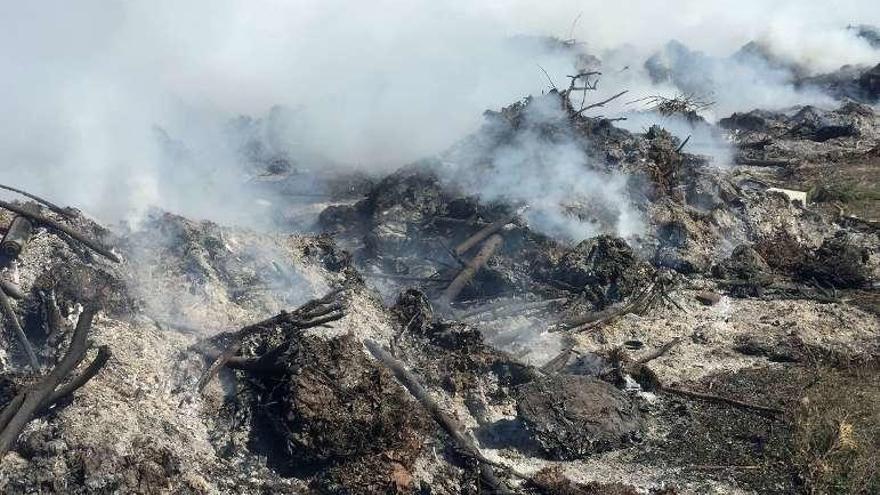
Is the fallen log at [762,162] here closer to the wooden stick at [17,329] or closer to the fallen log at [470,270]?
the fallen log at [470,270]

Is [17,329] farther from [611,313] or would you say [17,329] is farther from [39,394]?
[611,313]

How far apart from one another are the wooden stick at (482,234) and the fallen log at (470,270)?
12 cm

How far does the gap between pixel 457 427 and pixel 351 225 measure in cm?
682

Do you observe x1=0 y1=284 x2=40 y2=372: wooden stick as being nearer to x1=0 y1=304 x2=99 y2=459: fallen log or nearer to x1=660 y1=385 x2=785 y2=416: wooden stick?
x1=0 y1=304 x2=99 y2=459: fallen log

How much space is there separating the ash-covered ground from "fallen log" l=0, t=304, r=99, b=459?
101 mm

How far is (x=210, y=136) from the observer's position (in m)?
16.9

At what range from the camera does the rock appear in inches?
306

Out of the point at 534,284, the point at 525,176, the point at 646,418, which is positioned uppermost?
the point at 525,176

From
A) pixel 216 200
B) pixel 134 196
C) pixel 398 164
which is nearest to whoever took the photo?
pixel 134 196

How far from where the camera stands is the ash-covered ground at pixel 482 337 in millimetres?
6875

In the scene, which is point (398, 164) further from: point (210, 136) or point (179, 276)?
point (179, 276)

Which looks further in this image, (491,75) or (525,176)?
(491,75)

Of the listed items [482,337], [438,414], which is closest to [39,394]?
[438,414]

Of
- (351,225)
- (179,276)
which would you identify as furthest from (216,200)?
(179,276)
